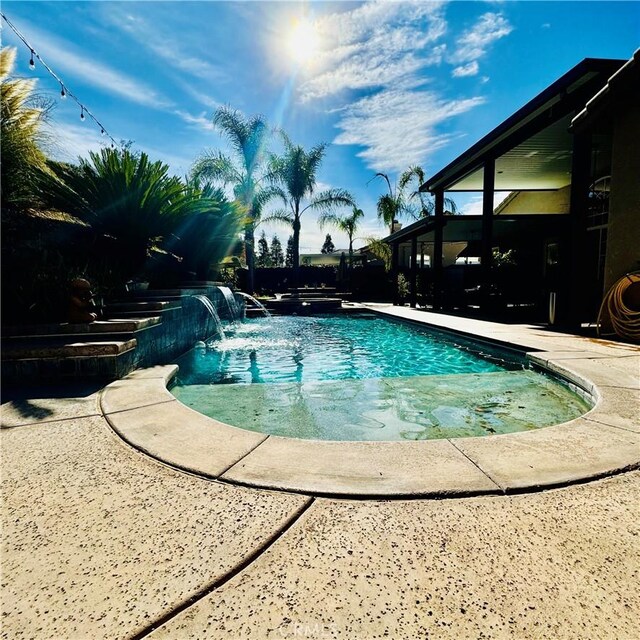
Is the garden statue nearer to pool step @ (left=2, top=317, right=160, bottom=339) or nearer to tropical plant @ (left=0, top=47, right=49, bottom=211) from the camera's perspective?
pool step @ (left=2, top=317, right=160, bottom=339)

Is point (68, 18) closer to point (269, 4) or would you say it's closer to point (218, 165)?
point (269, 4)

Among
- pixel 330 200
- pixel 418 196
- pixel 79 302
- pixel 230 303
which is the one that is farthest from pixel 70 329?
pixel 418 196

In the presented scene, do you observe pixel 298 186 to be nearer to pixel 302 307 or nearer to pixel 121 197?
pixel 302 307

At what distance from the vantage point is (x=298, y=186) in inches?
801

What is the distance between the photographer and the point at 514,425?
3.18 metres

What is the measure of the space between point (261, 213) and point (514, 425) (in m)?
19.4

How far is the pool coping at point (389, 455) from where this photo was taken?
1.81m

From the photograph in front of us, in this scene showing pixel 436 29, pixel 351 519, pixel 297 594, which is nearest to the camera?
pixel 297 594

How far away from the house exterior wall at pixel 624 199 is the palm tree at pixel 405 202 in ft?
54.7

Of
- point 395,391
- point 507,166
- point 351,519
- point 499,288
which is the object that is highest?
point 507,166

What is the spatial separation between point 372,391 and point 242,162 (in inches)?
750

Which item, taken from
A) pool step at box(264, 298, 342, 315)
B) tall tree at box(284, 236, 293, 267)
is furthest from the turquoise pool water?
tall tree at box(284, 236, 293, 267)

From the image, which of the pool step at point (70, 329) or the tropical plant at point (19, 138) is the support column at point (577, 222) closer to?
the pool step at point (70, 329)

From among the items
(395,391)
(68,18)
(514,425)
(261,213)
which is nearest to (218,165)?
(261,213)
